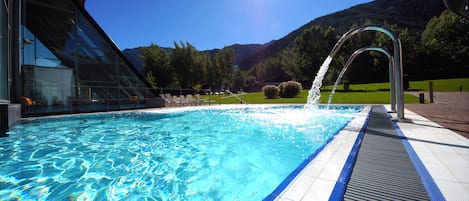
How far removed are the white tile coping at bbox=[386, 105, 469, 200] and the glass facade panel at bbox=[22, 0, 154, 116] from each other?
11.5 m

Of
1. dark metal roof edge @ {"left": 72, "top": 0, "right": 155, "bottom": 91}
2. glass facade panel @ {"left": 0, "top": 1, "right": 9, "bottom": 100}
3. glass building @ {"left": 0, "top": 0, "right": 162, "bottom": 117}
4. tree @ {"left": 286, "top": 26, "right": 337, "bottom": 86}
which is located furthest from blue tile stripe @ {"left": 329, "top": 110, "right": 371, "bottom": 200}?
tree @ {"left": 286, "top": 26, "right": 337, "bottom": 86}

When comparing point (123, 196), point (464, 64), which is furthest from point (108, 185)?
point (464, 64)

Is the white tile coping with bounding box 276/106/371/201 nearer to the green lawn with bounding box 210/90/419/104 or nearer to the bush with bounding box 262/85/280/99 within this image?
the green lawn with bounding box 210/90/419/104

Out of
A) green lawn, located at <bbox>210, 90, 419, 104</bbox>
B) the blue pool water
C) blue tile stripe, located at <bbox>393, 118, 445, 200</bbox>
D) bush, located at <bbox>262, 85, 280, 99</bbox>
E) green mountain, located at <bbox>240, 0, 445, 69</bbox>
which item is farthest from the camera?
green mountain, located at <bbox>240, 0, 445, 69</bbox>

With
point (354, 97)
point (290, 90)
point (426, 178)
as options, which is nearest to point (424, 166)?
point (426, 178)

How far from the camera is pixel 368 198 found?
5.51ft

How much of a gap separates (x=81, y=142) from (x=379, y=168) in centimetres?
519

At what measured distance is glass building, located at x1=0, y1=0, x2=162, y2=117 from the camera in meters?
8.59

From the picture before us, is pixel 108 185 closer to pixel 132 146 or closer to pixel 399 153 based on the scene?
pixel 132 146

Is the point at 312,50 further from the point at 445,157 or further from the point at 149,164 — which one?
the point at 149,164

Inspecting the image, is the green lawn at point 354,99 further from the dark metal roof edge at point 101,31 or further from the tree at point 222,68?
the tree at point 222,68

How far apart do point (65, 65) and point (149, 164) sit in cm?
1056

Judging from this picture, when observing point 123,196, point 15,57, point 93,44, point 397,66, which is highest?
point 93,44

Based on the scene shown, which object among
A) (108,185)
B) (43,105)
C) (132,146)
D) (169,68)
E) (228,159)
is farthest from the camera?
(169,68)
